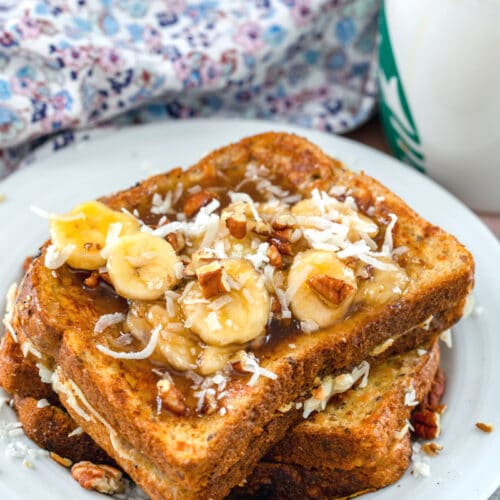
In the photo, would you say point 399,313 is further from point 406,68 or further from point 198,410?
point 406,68

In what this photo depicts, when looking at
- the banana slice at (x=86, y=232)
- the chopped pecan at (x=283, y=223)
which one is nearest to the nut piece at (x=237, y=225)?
the chopped pecan at (x=283, y=223)

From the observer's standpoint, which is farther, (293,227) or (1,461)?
(293,227)

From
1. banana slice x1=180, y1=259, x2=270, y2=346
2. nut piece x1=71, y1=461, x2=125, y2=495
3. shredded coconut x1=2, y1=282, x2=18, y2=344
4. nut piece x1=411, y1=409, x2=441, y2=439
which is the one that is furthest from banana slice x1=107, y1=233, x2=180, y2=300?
nut piece x1=411, y1=409, x2=441, y2=439

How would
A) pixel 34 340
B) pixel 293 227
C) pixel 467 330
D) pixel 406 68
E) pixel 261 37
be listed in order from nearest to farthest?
pixel 34 340 → pixel 293 227 → pixel 467 330 → pixel 406 68 → pixel 261 37

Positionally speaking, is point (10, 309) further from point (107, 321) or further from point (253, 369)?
point (253, 369)

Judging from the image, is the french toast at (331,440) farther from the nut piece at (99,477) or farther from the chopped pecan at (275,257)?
the chopped pecan at (275,257)

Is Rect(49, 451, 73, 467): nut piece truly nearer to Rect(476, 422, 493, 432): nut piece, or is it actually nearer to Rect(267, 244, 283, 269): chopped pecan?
Rect(267, 244, 283, 269): chopped pecan

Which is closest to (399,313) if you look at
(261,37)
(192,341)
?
(192,341)
